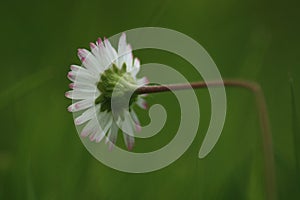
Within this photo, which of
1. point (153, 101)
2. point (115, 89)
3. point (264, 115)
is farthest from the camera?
point (153, 101)

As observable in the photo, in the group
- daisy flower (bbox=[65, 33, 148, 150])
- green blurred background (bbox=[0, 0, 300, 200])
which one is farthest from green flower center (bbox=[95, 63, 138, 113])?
Answer: green blurred background (bbox=[0, 0, 300, 200])

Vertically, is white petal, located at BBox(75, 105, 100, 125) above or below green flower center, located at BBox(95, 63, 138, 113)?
below

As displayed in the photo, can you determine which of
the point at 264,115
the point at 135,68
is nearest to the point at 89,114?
the point at 135,68

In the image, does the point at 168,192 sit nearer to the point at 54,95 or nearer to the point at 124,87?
the point at 124,87

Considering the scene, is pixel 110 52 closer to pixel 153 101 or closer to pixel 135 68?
pixel 135 68

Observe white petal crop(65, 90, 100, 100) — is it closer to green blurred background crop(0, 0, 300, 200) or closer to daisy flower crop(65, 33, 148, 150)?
daisy flower crop(65, 33, 148, 150)

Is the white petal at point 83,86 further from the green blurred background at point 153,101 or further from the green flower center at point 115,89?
the green blurred background at point 153,101
